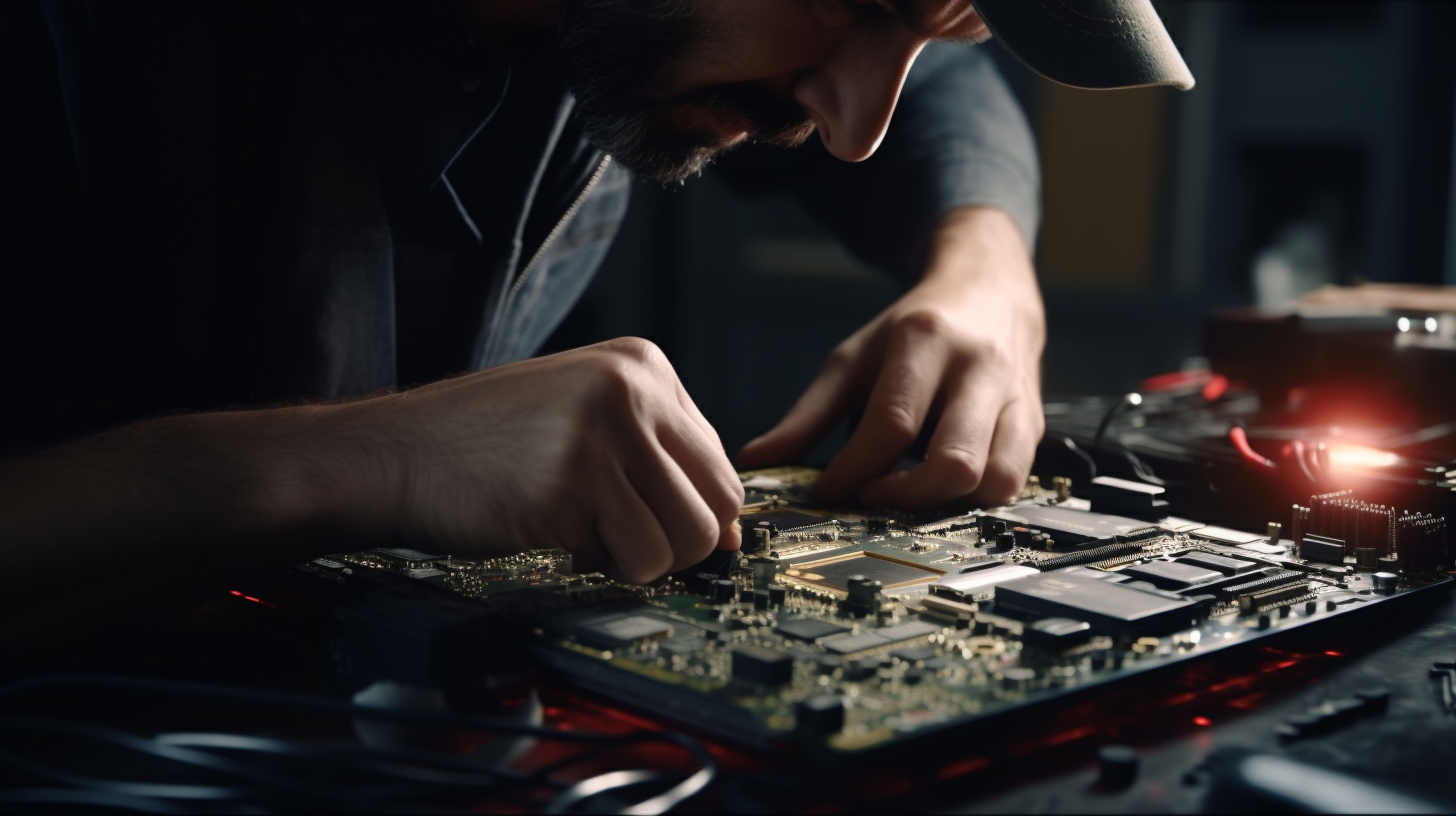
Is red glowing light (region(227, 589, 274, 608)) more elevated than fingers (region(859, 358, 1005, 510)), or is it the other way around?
fingers (region(859, 358, 1005, 510))

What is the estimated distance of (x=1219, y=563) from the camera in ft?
2.60

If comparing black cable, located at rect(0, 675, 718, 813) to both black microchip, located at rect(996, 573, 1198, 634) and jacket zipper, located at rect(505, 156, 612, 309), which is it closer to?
black microchip, located at rect(996, 573, 1198, 634)

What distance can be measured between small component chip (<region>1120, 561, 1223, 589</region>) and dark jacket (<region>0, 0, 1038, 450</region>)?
792mm

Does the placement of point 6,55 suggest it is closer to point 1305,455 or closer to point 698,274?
point 1305,455

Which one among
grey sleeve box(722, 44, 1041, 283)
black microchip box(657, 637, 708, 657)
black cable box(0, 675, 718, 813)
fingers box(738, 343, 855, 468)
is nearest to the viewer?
black cable box(0, 675, 718, 813)

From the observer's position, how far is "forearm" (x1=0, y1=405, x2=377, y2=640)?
726 mm

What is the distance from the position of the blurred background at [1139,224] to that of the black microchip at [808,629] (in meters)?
2.81

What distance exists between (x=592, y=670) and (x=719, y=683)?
7 centimetres

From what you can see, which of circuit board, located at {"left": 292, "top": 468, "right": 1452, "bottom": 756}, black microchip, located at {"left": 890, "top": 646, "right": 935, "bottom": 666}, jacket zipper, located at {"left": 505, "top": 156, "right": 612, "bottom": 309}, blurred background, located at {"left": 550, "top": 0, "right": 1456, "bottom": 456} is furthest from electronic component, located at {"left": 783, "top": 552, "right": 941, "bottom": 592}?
blurred background, located at {"left": 550, "top": 0, "right": 1456, "bottom": 456}

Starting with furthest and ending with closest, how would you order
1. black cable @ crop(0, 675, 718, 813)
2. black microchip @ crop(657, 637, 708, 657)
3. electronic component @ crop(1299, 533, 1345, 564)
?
electronic component @ crop(1299, 533, 1345, 564)
black microchip @ crop(657, 637, 708, 657)
black cable @ crop(0, 675, 718, 813)

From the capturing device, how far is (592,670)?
614 mm

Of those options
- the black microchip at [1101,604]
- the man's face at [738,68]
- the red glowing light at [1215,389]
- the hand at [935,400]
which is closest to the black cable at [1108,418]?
the hand at [935,400]

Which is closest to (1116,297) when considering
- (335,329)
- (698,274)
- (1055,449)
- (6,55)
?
(698,274)

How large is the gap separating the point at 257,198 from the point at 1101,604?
37.7 inches
